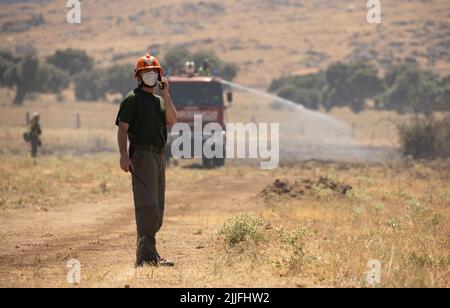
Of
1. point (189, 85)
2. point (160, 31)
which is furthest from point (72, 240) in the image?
point (160, 31)

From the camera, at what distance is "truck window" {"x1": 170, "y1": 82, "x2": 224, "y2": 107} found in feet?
92.1

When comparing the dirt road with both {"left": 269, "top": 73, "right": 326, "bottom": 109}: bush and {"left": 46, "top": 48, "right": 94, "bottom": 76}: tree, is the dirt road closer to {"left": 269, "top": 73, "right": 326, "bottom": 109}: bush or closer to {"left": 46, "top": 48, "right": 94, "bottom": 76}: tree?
{"left": 269, "top": 73, "right": 326, "bottom": 109}: bush

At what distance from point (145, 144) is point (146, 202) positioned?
0.60 metres

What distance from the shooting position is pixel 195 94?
28.3m

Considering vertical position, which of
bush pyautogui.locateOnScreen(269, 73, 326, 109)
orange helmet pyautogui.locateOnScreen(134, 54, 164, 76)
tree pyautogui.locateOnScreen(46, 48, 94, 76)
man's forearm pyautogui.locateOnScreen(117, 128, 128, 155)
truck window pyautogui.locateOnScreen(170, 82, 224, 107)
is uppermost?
orange helmet pyautogui.locateOnScreen(134, 54, 164, 76)

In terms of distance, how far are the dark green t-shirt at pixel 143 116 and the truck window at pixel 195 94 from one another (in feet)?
61.1

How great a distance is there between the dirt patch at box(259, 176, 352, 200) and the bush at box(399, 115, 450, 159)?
40.2 feet

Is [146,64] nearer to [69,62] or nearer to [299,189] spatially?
[299,189]

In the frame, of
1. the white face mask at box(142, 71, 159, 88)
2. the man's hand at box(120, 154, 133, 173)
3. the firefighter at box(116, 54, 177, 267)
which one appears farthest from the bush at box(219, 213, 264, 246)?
the white face mask at box(142, 71, 159, 88)

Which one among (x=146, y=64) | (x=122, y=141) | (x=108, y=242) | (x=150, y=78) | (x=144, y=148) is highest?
(x=146, y=64)

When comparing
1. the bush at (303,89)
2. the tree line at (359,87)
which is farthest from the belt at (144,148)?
the bush at (303,89)

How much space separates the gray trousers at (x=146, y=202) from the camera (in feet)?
30.5

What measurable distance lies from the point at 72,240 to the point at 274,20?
404ft

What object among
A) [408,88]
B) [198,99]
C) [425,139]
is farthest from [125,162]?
[408,88]
